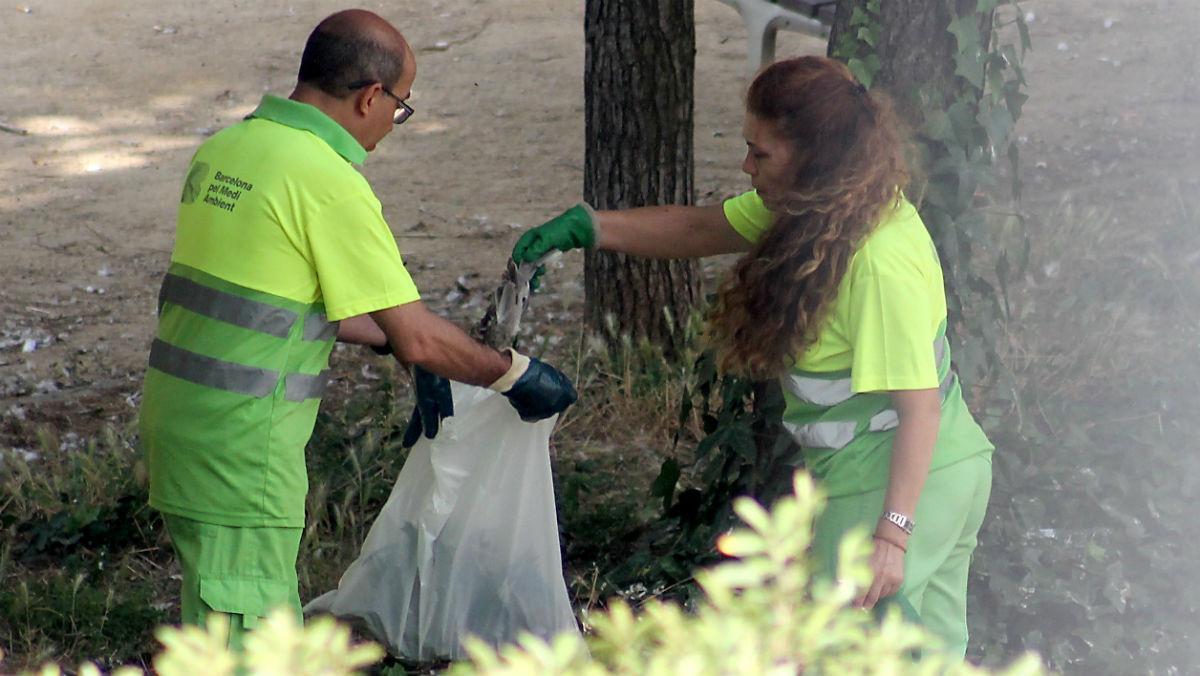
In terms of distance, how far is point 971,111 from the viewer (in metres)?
2.99

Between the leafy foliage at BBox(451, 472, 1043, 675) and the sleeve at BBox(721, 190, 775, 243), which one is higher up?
the leafy foliage at BBox(451, 472, 1043, 675)

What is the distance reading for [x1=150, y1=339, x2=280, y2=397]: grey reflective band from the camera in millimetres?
2475

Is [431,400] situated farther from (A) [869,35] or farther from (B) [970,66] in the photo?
(B) [970,66]

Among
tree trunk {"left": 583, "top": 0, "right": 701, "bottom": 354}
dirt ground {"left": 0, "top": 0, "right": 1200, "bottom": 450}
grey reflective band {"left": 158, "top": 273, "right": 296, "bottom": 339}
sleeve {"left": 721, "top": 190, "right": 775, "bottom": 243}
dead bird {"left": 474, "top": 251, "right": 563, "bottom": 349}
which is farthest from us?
dirt ground {"left": 0, "top": 0, "right": 1200, "bottom": 450}

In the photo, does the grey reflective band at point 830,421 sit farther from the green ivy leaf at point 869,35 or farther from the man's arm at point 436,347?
the green ivy leaf at point 869,35

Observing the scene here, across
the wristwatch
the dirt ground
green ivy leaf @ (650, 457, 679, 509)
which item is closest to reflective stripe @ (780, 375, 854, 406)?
the wristwatch

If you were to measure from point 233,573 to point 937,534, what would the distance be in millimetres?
1236

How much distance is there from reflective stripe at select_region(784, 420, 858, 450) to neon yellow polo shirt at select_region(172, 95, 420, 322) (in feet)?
2.38

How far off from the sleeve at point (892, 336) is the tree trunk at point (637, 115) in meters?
2.43

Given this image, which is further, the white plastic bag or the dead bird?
the white plastic bag

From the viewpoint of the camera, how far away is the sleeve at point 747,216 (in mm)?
2648

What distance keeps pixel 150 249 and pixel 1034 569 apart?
14.6 ft

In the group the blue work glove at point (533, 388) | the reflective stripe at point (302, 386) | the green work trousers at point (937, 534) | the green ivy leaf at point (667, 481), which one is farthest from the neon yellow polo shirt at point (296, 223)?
the green ivy leaf at point (667, 481)

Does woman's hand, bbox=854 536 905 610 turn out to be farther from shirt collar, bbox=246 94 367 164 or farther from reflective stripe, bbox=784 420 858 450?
shirt collar, bbox=246 94 367 164
